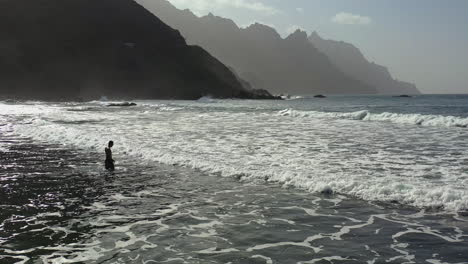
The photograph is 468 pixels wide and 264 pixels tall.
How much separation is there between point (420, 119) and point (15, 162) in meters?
37.3

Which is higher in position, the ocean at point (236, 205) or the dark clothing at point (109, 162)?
the dark clothing at point (109, 162)

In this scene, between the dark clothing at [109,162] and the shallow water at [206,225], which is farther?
the dark clothing at [109,162]

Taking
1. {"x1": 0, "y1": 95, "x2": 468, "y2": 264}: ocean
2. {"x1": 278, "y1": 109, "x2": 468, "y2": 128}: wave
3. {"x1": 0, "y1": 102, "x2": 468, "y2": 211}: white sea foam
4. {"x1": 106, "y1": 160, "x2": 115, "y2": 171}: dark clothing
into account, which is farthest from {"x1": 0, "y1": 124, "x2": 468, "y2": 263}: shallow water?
{"x1": 278, "y1": 109, "x2": 468, "y2": 128}: wave

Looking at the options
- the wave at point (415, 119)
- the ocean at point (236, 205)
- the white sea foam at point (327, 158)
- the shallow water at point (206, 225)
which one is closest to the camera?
the shallow water at point (206, 225)

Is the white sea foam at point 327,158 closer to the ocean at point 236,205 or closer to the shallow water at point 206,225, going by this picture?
the ocean at point 236,205

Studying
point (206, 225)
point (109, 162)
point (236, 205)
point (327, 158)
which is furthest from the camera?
point (327, 158)

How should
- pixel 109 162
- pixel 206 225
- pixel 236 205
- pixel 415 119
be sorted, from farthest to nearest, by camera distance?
pixel 415 119 < pixel 109 162 < pixel 236 205 < pixel 206 225

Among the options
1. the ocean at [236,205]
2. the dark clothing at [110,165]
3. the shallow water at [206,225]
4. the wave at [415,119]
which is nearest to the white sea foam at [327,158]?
the ocean at [236,205]

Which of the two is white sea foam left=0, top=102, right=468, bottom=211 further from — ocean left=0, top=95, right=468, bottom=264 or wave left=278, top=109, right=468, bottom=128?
wave left=278, top=109, right=468, bottom=128

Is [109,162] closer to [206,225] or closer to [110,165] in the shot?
[110,165]

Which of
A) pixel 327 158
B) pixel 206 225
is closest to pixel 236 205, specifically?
pixel 206 225

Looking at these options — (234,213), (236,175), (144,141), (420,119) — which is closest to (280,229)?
(234,213)

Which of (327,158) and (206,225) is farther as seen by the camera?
(327,158)

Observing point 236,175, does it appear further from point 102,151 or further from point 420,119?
point 420,119
